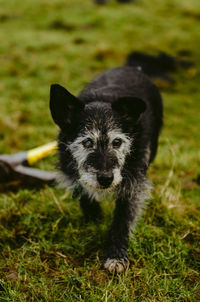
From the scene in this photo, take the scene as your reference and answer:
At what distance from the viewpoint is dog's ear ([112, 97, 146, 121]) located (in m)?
2.98

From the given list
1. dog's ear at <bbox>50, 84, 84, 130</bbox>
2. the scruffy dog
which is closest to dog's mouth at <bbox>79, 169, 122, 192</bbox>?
the scruffy dog

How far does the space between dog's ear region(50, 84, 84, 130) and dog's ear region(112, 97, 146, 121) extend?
38 centimetres

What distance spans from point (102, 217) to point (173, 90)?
5620mm

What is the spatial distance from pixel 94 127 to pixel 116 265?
139 cm

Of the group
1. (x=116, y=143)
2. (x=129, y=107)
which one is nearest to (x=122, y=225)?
(x=116, y=143)

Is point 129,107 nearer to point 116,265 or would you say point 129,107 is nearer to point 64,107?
point 64,107

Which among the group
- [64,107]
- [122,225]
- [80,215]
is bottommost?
[80,215]

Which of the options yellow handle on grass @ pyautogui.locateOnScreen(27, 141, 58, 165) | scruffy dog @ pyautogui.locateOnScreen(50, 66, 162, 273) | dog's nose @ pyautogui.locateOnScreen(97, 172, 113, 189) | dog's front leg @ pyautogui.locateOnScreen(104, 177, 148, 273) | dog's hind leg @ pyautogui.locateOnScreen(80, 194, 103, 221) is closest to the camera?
dog's nose @ pyautogui.locateOnScreen(97, 172, 113, 189)

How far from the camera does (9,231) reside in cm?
339

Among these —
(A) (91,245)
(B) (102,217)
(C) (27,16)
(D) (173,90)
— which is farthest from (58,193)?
(C) (27,16)

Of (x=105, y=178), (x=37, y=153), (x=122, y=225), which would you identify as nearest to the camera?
(x=105, y=178)

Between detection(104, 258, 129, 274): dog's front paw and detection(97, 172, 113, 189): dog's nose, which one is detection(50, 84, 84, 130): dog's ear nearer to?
detection(97, 172, 113, 189): dog's nose

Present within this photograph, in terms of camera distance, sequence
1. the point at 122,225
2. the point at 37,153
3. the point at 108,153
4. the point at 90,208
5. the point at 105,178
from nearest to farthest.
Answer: the point at 105,178 → the point at 108,153 → the point at 122,225 → the point at 90,208 → the point at 37,153

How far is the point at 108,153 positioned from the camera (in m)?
2.91
